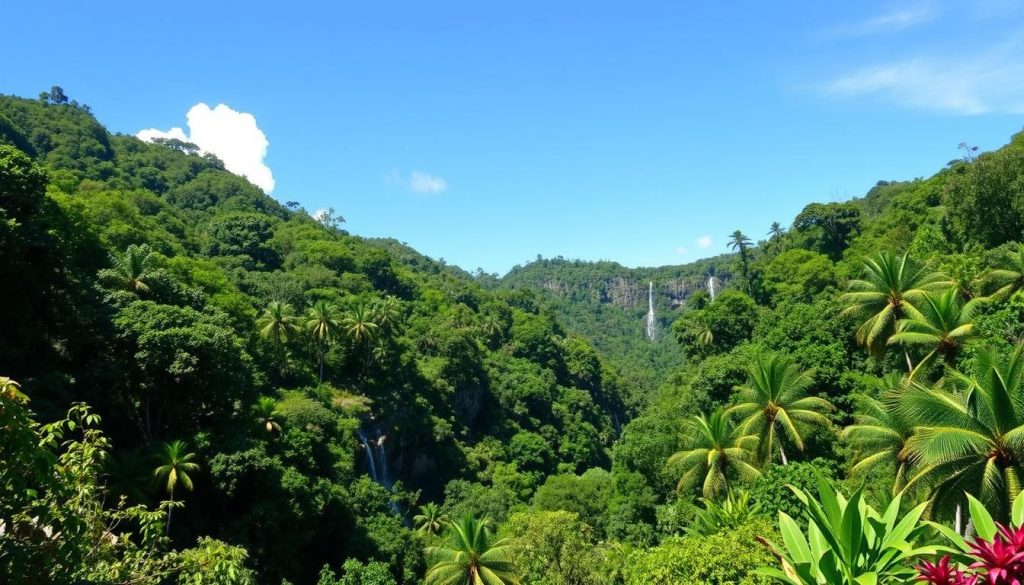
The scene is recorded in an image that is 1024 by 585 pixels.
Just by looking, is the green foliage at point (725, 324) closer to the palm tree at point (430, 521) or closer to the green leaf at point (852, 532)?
the palm tree at point (430, 521)

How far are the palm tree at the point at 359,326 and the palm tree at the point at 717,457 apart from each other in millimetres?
31184

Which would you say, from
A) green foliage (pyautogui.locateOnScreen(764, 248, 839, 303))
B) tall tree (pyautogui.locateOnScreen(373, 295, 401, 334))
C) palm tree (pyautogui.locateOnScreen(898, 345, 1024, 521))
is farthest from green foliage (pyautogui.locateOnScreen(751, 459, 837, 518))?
tall tree (pyautogui.locateOnScreen(373, 295, 401, 334))

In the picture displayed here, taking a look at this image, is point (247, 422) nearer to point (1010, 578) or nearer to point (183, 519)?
point (183, 519)

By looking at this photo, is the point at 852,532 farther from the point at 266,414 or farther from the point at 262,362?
the point at 262,362

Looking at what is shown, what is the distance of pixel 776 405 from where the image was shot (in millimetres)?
23312

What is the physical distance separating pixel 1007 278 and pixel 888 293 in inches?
277

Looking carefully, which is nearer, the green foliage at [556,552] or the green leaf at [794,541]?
the green leaf at [794,541]

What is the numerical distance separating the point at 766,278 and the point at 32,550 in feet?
234

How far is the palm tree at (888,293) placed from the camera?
77.9 ft

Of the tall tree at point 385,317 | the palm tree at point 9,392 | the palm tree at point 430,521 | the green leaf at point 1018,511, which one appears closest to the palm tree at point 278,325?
the tall tree at point 385,317

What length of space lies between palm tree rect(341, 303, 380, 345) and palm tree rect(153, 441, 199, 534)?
2490 cm

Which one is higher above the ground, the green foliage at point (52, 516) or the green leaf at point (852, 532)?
the green foliage at point (52, 516)

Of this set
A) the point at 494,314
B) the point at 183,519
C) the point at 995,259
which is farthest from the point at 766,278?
the point at 183,519

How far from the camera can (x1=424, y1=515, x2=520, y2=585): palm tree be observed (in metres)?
23.9
